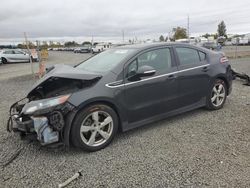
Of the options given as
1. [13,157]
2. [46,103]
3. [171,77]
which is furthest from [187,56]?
[13,157]

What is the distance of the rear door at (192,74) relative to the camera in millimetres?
4402

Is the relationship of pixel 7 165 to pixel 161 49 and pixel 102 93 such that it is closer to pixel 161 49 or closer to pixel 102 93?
pixel 102 93

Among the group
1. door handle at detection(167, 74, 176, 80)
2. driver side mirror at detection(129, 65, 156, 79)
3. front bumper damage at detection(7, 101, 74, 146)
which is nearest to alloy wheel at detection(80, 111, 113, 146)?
front bumper damage at detection(7, 101, 74, 146)

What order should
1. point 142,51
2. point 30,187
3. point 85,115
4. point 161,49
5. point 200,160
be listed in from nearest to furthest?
1. point 30,187
2. point 200,160
3. point 85,115
4. point 142,51
5. point 161,49

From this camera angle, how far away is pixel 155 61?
4176mm

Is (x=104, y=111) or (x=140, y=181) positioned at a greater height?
(x=104, y=111)

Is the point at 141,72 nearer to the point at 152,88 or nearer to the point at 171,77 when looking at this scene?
the point at 152,88

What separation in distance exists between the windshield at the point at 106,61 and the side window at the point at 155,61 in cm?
21

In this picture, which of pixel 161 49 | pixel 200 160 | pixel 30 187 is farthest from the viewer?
pixel 161 49

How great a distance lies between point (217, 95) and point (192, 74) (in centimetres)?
96

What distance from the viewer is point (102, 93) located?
346 centimetres

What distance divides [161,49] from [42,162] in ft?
8.91

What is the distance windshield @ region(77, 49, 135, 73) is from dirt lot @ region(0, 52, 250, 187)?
3.91ft

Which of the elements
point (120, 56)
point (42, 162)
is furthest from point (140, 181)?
point (120, 56)
